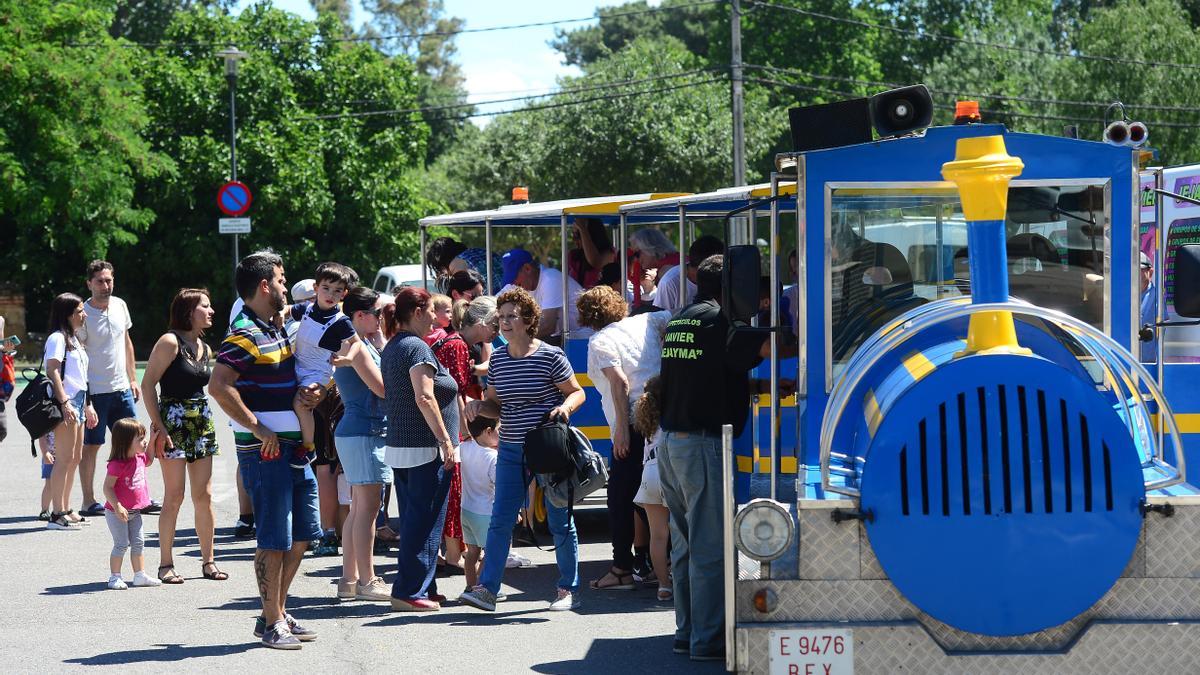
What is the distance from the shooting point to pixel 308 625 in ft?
25.7

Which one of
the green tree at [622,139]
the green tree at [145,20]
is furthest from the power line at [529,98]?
the green tree at [145,20]

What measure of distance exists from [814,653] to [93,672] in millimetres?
3729

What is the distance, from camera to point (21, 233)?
1395 inches

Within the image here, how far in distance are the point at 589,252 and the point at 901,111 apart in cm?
560

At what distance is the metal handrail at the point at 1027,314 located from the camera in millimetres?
4719

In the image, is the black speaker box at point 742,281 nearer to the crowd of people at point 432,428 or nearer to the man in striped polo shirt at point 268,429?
the crowd of people at point 432,428

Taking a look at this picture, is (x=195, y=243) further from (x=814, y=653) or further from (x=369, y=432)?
(x=814, y=653)

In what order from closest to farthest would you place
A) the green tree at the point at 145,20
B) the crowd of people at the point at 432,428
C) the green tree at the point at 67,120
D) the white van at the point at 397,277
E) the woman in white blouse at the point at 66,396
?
1. the crowd of people at the point at 432,428
2. the woman in white blouse at the point at 66,396
3. the white van at the point at 397,277
4. the green tree at the point at 67,120
5. the green tree at the point at 145,20

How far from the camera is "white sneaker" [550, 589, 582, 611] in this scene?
810cm

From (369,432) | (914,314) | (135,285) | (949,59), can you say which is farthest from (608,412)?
(949,59)

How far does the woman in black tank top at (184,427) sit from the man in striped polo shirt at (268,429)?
161cm

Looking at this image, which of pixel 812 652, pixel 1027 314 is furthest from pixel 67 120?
pixel 812 652

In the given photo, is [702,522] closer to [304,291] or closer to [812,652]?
[812,652]

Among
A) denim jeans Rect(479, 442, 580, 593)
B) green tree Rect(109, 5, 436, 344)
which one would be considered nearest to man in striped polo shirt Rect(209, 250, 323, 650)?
denim jeans Rect(479, 442, 580, 593)
